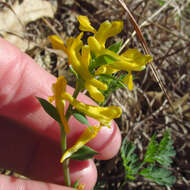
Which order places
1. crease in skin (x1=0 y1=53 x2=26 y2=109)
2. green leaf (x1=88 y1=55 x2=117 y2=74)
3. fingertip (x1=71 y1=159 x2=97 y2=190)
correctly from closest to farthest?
1. green leaf (x1=88 y1=55 x2=117 y2=74)
2. crease in skin (x1=0 y1=53 x2=26 y2=109)
3. fingertip (x1=71 y1=159 x2=97 y2=190)

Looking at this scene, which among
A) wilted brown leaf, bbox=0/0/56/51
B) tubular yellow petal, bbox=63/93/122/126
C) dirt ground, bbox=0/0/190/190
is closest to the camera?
tubular yellow petal, bbox=63/93/122/126

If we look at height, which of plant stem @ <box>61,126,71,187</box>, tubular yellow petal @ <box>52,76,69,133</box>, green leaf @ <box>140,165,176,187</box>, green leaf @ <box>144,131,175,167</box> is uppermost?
tubular yellow petal @ <box>52,76,69,133</box>

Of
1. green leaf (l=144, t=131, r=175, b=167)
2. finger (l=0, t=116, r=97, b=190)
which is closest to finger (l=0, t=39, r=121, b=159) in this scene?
finger (l=0, t=116, r=97, b=190)

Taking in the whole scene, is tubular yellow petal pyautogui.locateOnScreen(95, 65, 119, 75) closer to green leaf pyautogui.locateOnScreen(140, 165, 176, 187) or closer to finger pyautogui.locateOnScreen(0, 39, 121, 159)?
finger pyautogui.locateOnScreen(0, 39, 121, 159)

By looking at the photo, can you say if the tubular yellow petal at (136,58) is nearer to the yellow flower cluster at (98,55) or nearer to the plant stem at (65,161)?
the yellow flower cluster at (98,55)

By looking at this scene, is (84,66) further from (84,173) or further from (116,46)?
(84,173)

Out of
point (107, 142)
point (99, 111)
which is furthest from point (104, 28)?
point (107, 142)

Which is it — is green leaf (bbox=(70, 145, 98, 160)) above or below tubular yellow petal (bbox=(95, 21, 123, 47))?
below
